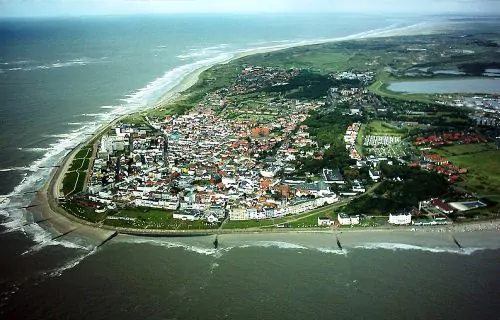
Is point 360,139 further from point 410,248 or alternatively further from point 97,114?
point 97,114

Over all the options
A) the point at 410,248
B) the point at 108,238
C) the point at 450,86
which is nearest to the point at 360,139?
the point at 410,248

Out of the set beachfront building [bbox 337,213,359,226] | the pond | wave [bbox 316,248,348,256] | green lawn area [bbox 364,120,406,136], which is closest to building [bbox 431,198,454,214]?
beachfront building [bbox 337,213,359,226]

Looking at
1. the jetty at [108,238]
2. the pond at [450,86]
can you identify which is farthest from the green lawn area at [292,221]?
the pond at [450,86]

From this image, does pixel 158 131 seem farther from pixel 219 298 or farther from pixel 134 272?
pixel 219 298

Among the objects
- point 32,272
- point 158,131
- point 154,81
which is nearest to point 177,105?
point 158,131

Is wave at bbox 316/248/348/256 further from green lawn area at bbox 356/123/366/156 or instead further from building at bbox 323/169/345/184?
green lawn area at bbox 356/123/366/156

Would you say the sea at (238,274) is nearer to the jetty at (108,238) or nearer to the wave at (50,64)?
the jetty at (108,238)

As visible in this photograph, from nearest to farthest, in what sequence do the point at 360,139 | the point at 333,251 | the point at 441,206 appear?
the point at 333,251
the point at 441,206
the point at 360,139

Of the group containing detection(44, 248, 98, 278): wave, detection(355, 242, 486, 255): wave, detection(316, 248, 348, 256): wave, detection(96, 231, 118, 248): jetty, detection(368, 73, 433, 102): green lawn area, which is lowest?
detection(355, 242, 486, 255): wave
